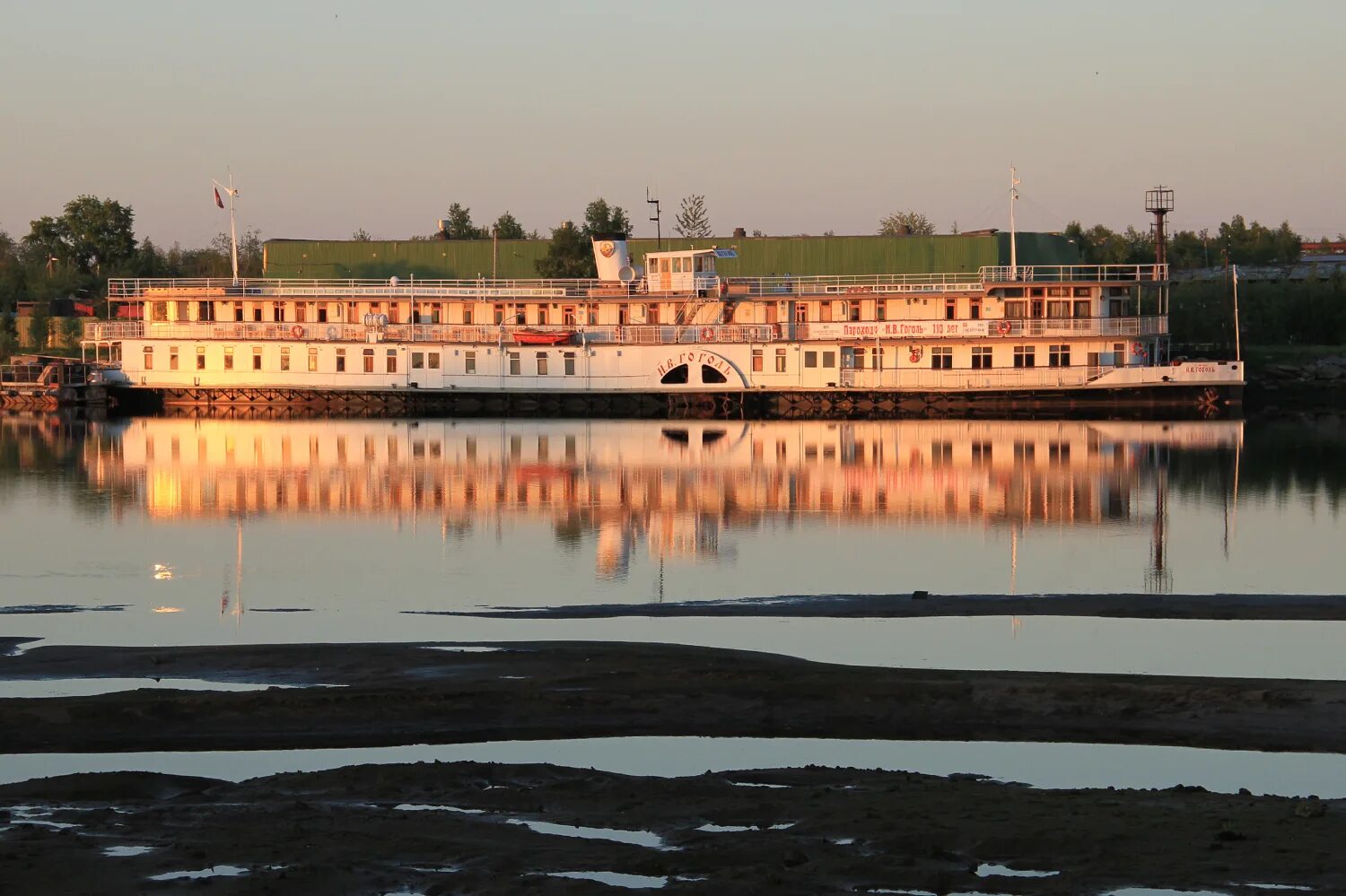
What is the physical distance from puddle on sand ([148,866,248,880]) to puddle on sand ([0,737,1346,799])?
10.1ft

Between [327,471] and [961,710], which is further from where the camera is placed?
[327,471]

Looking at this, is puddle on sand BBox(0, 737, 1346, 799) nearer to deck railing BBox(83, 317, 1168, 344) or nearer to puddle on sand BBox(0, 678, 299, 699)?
puddle on sand BBox(0, 678, 299, 699)

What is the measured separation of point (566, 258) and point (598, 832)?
75.0m

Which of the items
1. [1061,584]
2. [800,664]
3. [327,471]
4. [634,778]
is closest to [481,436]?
[327,471]

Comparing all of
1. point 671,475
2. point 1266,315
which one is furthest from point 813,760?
point 1266,315

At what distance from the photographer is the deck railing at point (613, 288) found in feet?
225

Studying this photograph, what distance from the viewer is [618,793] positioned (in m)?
12.7

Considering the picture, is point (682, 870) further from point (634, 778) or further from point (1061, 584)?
point (1061, 584)

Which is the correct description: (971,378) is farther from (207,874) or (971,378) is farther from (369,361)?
(207,874)

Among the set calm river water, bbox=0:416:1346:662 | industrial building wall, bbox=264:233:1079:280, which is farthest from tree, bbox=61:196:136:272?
calm river water, bbox=0:416:1346:662

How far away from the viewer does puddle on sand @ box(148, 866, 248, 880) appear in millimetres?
10461

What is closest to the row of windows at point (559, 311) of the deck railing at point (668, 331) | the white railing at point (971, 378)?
the deck railing at point (668, 331)

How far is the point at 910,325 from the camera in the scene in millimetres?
67875

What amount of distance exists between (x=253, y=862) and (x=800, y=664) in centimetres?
818
